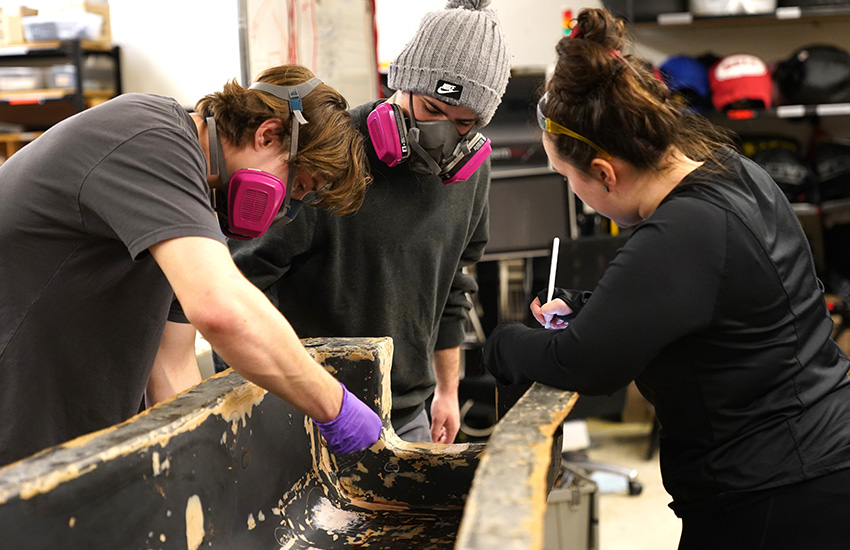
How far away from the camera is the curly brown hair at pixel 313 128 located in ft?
4.40

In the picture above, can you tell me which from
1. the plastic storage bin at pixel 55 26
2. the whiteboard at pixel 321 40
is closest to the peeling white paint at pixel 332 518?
the whiteboard at pixel 321 40

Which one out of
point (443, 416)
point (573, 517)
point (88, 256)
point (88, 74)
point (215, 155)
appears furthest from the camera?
point (88, 74)

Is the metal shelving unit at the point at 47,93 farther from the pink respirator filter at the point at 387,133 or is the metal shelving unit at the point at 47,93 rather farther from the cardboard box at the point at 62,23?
the pink respirator filter at the point at 387,133

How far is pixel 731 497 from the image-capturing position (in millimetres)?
1137

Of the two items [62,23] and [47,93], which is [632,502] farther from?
[62,23]

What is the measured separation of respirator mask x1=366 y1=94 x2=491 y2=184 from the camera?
62.2 inches

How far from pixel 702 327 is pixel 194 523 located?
2.35 feet

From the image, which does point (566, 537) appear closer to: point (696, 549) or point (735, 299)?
point (696, 549)

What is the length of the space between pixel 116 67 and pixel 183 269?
164 inches

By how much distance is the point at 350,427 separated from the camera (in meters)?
1.21

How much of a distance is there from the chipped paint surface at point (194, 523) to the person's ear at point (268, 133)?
1.94 feet

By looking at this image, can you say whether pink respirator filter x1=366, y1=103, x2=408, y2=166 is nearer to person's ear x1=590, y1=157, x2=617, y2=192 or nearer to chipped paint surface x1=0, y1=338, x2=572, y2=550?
chipped paint surface x1=0, y1=338, x2=572, y2=550

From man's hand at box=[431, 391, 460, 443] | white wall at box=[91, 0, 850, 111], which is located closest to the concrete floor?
man's hand at box=[431, 391, 460, 443]

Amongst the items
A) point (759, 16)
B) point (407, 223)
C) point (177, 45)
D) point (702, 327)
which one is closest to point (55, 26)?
point (177, 45)
